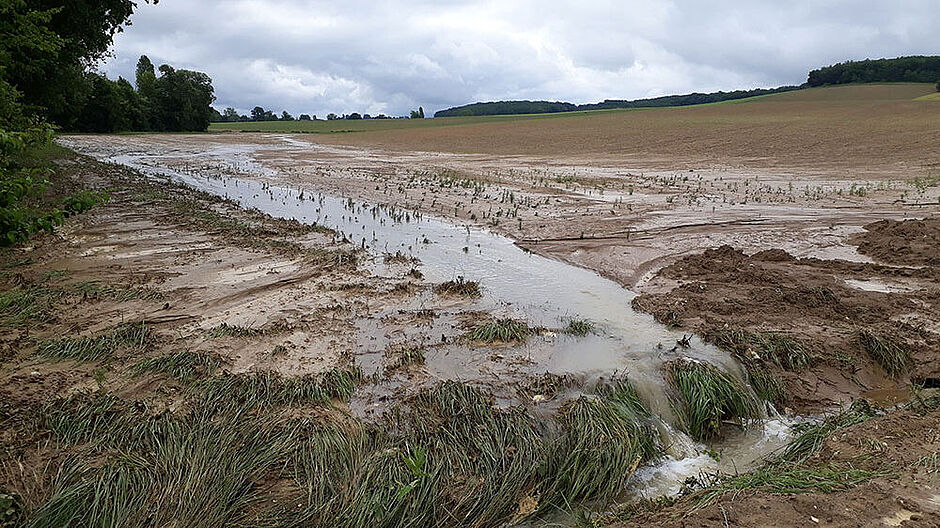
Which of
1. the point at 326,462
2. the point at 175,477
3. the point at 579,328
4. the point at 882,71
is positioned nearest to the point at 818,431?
the point at 579,328

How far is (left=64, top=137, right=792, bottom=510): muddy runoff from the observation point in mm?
4883

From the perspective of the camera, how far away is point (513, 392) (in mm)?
5301

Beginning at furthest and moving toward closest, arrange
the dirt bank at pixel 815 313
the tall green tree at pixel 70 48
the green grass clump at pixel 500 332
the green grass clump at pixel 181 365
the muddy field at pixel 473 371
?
1. the tall green tree at pixel 70 48
2. the green grass clump at pixel 500 332
3. the dirt bank at pixel 815 313
4. the green grass clump at pixel 181 365
5. the muddy field at pixel 473 371

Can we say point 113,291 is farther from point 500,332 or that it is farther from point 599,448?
point 599,448

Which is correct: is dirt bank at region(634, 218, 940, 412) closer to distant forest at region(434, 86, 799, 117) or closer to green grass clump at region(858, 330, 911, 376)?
green grass clump at region(858, 330, 911, 376)

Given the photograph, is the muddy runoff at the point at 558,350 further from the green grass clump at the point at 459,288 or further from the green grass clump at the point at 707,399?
the green grass clump at the point at 459,288

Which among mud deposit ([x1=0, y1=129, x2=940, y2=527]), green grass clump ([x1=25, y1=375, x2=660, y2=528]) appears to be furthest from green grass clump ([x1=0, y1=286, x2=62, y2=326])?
green grass clump ([x1=25, y1=375, x2=660, y2=528])

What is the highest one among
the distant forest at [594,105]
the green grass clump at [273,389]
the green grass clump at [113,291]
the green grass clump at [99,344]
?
the distant forest at [594,105]

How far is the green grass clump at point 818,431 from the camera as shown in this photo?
4363 millimetres

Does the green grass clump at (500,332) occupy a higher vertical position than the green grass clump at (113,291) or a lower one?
lower

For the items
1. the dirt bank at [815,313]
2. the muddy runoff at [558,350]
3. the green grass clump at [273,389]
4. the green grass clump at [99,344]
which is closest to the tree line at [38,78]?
the green grass clump at [99,344]

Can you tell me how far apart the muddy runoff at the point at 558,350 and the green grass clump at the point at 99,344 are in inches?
95.9

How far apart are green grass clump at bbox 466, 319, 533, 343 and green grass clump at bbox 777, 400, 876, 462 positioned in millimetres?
2984

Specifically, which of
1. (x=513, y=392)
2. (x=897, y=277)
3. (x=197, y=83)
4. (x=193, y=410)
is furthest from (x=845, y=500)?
(x=197, y=83)
